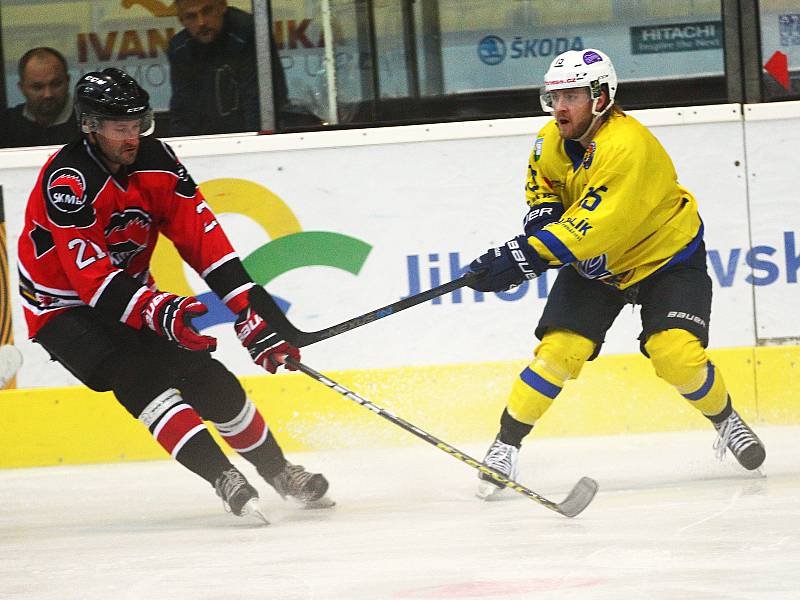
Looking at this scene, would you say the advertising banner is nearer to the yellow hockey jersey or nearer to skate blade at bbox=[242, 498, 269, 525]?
the yellow hockey jersey

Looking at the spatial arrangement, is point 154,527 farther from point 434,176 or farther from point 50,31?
point 50,31

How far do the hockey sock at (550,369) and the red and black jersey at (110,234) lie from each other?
0.77 metres

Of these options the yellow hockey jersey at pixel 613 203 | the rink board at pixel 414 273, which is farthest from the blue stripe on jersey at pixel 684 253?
the rink board at pixel 414 273

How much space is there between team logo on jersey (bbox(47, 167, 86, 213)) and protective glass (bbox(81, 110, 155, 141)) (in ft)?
0.37

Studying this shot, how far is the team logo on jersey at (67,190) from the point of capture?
3.06 meters

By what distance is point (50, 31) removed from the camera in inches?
171

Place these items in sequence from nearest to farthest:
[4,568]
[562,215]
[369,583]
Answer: [369,583]
[4,568]
[562,215]

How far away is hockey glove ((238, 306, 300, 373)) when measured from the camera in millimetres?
3145

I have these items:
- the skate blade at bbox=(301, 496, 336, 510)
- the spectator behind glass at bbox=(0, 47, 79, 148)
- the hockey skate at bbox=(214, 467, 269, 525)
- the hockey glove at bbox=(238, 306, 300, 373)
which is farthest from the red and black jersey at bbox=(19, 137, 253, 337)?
the spectator behind glass at bbox=(0, 47, 79, 148)

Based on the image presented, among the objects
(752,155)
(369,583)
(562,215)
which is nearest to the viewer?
(369,583)

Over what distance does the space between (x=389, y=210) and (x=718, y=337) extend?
114 centimetres

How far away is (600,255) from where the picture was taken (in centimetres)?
318

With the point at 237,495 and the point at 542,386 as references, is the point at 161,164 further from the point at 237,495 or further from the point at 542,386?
the point at 542,386

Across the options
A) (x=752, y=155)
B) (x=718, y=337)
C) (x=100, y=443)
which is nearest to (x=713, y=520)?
(x=718, y=337)
